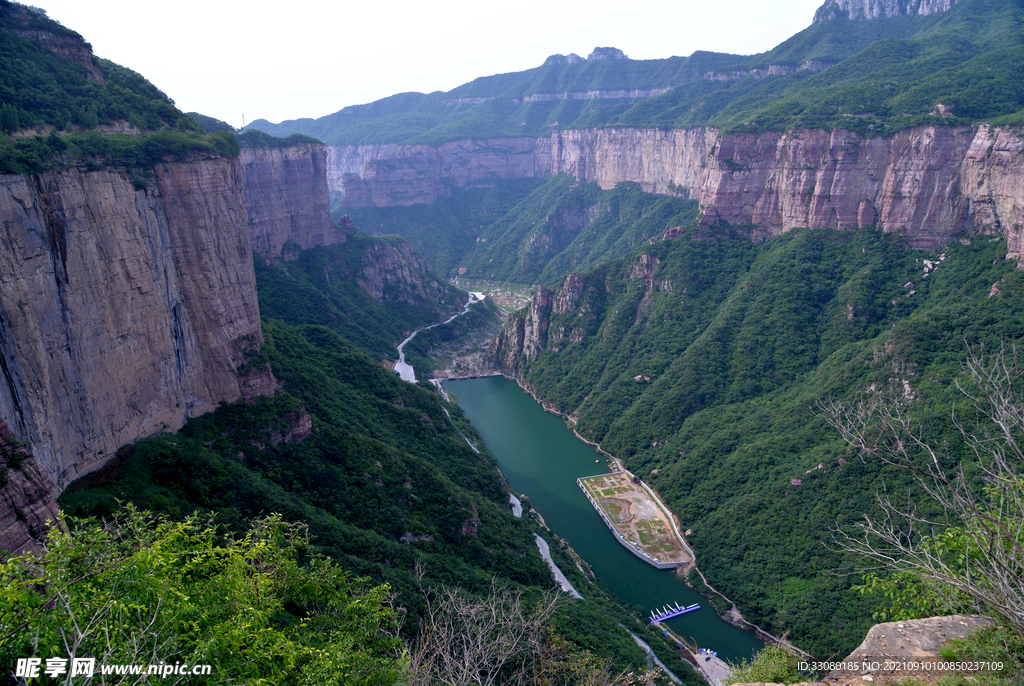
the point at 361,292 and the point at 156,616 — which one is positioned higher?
the point at 156,616

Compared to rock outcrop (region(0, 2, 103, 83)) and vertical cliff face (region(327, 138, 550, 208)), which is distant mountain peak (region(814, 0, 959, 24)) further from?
rock outcrop (region(0, 2, 103, 83))

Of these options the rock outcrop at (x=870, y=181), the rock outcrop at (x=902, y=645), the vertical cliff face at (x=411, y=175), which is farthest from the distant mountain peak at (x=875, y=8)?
the rock outcrop at (x=902, y=645)

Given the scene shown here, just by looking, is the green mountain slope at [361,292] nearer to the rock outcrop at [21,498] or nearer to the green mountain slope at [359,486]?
the green mountain slope at [359,486]

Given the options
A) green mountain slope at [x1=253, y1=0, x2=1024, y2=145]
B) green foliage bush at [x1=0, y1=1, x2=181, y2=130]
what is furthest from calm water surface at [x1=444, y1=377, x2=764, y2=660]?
green mountain slope at [x1=253, y1=0, x2=1024, y2=145]

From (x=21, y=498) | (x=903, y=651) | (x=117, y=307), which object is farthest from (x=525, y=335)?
(x=903, y=651)

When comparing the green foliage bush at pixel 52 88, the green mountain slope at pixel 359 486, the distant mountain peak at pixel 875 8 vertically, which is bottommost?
the green mountain slope at pixel 359 486

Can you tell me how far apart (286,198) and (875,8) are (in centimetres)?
13625

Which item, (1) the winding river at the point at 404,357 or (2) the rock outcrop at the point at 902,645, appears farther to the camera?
(1) the winding river at the point at 404,357

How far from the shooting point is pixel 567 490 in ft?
217

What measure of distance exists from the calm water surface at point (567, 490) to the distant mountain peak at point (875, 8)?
120 m

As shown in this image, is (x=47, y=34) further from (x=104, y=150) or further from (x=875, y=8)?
(x=875, y=8)

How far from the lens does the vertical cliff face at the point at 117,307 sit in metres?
24.7

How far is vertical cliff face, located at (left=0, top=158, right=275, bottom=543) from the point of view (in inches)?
974

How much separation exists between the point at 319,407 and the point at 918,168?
64.9 m
